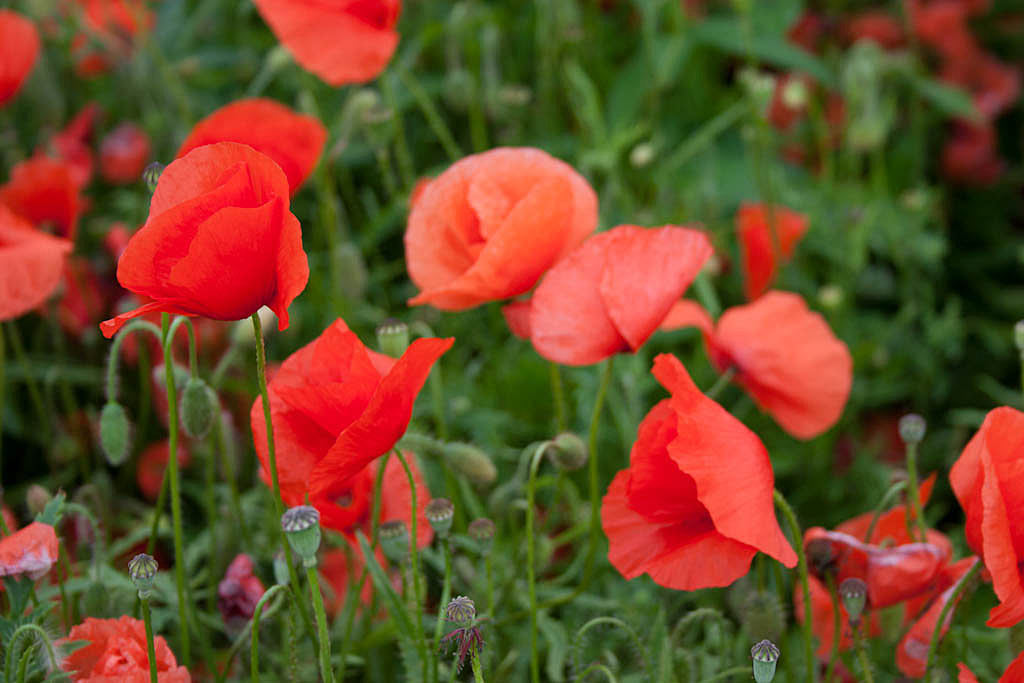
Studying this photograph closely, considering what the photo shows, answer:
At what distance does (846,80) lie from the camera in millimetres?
1369

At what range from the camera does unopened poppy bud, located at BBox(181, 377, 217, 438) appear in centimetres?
78

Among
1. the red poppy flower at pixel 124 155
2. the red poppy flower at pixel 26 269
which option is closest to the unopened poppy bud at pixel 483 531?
the red poppy flower at pixel 26 269

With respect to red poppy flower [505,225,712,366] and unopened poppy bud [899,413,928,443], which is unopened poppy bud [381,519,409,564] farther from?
unopened poppy bud [899,413,928,443]

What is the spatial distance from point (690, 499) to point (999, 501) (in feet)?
0.59

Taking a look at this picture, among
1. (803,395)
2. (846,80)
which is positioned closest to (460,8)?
(846,80)

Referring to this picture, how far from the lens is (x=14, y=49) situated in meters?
1.11

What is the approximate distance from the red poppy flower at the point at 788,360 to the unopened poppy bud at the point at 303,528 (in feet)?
1.45

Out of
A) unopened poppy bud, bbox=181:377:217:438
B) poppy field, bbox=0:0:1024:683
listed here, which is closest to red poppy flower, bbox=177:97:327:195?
poppy field, bbox=0:0:1024:683

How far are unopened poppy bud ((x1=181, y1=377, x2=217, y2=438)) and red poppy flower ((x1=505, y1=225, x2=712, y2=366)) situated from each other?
0.79ft

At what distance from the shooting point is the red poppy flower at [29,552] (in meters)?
Answer: 0.66

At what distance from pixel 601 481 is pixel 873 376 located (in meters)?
0.45

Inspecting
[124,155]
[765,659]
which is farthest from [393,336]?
[124,155]

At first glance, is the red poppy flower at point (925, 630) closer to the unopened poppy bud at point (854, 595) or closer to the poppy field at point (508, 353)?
the poppy field at point (508, 353)

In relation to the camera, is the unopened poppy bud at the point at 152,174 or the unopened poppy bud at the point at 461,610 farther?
the unopened poppy bud at the point at 152,174
